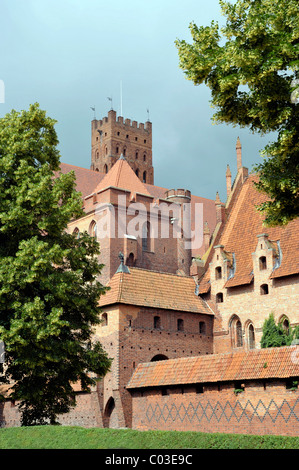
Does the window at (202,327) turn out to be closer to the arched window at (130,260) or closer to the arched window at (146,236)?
the arched window at (130,260)

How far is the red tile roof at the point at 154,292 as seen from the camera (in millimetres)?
32531

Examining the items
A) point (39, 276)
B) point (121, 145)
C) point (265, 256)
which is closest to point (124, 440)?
point (39, 276)

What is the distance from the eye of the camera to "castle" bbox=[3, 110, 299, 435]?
24.0 meters

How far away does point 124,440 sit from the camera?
17.7 meters

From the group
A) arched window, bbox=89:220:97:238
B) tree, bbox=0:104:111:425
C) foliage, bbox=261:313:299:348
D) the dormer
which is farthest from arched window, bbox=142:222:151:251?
tree, bbox=0:104:111:425

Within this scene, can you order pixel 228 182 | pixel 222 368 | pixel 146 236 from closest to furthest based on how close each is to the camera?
pixel 222 368 < pixel 146 236 < pixel 228 182

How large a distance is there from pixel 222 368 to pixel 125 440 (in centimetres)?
855

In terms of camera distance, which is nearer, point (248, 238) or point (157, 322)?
point (157, 322)

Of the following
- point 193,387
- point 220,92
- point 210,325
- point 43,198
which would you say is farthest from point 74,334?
point 210,325

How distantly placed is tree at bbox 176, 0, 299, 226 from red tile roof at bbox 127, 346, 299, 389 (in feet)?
31.9

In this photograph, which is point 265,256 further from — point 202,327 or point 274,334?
point 202,327

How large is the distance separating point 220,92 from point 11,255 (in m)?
9.50

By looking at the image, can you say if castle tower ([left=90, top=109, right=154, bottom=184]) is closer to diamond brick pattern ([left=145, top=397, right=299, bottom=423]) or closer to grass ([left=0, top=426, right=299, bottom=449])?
diamond brick pattern ([left=145, top=397, right=299, bottom=423])

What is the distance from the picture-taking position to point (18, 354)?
19.1 metres
